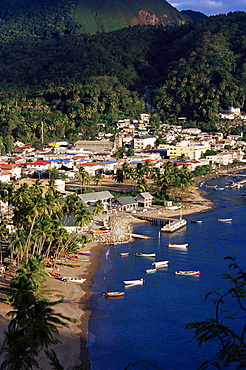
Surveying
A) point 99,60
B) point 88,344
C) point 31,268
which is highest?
point 99,60

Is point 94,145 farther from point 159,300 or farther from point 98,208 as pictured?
point 159,300

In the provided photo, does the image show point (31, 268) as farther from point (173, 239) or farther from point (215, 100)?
point (215, 100)

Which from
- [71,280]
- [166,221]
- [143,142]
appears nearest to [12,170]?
[166,221]

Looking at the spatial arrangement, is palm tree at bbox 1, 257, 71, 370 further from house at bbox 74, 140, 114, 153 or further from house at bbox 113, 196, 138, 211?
house at bbox 74, 140, 114, 153

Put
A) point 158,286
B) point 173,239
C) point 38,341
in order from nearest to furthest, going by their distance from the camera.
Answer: point 38,341 < point 158,286 < point 173,239

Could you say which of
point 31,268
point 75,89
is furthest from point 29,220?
point 75,89

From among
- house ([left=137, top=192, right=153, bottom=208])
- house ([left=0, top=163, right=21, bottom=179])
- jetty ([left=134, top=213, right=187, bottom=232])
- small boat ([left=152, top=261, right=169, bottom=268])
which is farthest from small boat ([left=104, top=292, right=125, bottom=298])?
house ([left=0, top=163, right=21, bottom=179])

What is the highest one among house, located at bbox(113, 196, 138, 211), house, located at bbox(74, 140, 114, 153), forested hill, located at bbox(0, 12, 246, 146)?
forested hill, located at bbox(0, 12, 246, 146)
